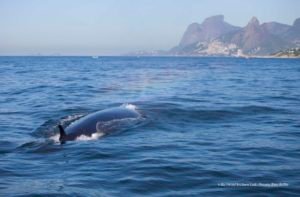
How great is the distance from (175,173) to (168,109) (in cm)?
1099

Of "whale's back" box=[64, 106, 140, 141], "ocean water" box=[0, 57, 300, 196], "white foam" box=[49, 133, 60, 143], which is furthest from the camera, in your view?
"whale's back" box=[64, 106, 140, 141]

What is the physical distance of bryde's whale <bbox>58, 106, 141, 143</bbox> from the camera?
1373 cm

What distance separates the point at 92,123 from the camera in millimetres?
15109

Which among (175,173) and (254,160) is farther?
(254,160)

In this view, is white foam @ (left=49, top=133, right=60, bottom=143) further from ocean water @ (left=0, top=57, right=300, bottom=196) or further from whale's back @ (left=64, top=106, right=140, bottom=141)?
whale's back @ (left=64, top=106, right=140, bottom=141)

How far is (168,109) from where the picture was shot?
20.7m

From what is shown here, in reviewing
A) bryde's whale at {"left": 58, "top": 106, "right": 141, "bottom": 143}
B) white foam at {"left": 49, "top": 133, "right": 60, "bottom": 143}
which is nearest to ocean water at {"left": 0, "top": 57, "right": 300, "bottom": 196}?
white foam at {"left": 49, "top": 133, "right": 60, "bottom": 143}

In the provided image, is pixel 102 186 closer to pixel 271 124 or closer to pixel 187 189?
pixel 187 189

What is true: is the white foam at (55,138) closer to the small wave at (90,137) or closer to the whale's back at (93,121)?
the whale's back at (93,121)

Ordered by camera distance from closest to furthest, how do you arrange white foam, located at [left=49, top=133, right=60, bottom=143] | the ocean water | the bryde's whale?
the ocean water, white foam, located at [left=49, top=133, right=60, bottom=143], the bryde's whale

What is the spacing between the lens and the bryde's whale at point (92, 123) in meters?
13.7

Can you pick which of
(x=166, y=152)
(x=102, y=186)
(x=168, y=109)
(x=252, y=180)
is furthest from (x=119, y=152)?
(x=168, y=109)

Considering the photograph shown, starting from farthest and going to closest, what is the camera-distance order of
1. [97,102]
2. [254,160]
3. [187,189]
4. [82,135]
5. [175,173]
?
[97,102] < [82,135] < [254,160] < [175,173] < [187,189]

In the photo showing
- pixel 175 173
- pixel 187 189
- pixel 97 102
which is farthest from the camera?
pixel 97 102
